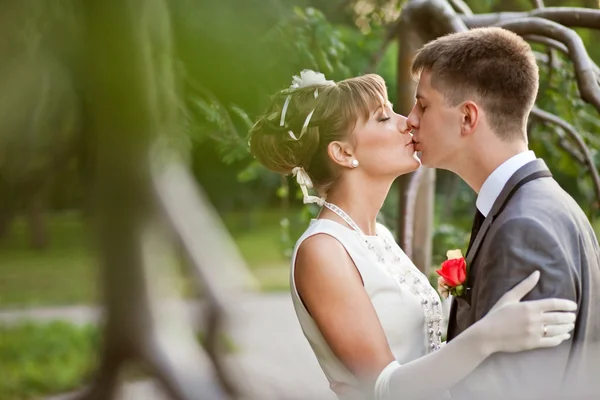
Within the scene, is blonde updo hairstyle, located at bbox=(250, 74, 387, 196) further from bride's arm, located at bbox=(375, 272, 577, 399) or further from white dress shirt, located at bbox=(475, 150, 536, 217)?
bride's arm, located at bbox=(375, 272, 577, 399)

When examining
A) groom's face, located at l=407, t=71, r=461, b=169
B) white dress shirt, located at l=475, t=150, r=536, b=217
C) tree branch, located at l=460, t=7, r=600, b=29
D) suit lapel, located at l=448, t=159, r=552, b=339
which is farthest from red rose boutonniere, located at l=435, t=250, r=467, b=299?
tree branch, located at l=460, t=7, r=600, b=29

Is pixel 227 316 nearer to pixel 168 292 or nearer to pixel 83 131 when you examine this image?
pixel 168 292

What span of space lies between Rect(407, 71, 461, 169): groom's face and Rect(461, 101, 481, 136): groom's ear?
0.01m

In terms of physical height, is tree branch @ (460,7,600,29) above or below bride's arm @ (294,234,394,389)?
above

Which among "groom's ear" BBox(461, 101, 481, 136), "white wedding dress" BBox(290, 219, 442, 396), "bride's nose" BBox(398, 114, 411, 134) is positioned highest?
"groom's ear" BBox(461, 101, 481, 136)

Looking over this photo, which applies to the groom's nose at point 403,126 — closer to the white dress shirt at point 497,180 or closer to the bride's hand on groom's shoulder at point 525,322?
the white dress shirt at point 497,180

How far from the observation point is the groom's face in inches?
67.8

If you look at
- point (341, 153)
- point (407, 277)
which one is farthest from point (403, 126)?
point (407, 277)

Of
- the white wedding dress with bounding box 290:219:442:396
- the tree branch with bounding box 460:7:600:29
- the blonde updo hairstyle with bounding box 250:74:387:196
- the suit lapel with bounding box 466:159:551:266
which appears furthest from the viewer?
the tree branch with bounding box 460:7:600:29

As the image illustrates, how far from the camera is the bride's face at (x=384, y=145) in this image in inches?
76.7

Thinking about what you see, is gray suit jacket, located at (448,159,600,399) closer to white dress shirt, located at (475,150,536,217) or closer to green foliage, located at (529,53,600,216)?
white dress shirt, located at (475,150,536,217)

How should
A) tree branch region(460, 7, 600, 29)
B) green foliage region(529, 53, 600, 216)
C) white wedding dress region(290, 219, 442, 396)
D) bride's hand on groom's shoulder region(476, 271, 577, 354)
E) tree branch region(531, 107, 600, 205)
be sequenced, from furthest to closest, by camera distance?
green foliage region(529, 53, 600, 216) → tree branch region(531, 107, 600, 205) → tree branch region(460, 7, 600, 29) → white wedding dress region(290, 219, 442, 396) → bride's hand on groom's shoulder region(476, 271, 577, 354)

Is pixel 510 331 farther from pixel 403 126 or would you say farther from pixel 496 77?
pixel 403 126

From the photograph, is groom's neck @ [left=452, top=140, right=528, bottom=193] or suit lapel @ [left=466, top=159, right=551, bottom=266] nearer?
suit lapel @ [left=466, top=159, right=551, bottom=266]
